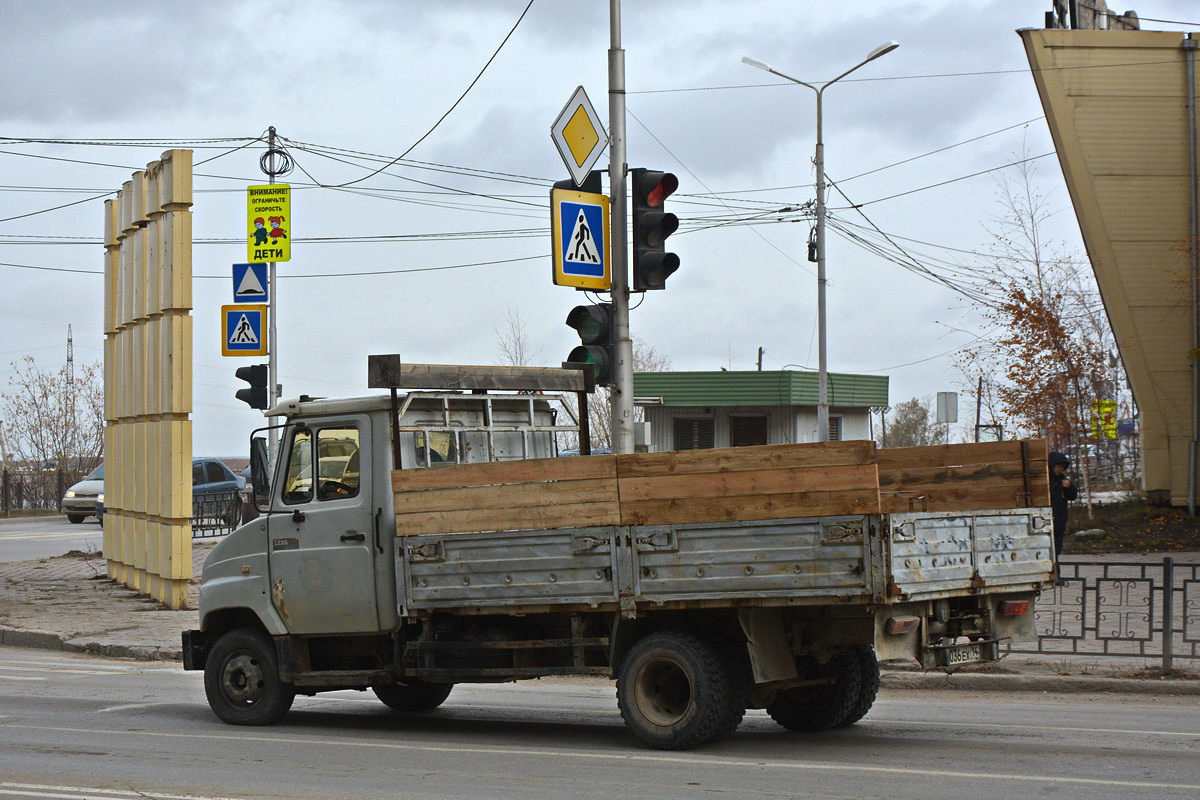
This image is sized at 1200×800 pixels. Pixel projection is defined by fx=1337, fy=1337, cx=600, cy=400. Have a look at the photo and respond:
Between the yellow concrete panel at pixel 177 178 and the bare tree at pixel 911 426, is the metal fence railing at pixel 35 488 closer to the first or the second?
the yellow concrete panel at pixel 177 178

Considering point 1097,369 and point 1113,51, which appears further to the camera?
point 1097,369

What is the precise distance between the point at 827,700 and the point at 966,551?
156cm

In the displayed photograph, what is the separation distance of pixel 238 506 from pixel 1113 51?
2014cm

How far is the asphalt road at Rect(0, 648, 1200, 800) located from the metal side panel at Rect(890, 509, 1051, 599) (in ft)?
3.25

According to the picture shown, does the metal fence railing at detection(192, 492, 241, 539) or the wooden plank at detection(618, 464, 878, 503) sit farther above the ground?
the wooden plank at detection(618, 464, 878, 503)

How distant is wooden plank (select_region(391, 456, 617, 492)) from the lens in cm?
798

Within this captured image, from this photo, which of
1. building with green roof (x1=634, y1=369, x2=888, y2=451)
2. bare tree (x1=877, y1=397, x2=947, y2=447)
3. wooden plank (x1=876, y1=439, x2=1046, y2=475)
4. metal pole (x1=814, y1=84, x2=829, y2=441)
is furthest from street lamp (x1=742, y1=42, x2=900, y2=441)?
bare tree (x1=877, y1=397, x2=947, y2=447)

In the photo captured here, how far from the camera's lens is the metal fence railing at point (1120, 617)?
1137 cm

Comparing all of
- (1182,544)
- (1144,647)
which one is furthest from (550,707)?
(1182,544)

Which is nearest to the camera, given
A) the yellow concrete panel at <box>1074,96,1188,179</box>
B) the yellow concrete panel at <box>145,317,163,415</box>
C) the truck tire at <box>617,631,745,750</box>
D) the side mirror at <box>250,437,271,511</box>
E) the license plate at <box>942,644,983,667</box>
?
the truck tire at <box>617,631,745,750</box>

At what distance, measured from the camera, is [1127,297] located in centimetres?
2386

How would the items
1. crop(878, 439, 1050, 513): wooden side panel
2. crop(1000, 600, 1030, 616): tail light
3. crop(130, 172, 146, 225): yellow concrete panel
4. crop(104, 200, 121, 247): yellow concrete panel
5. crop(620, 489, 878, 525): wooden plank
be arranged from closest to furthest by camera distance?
crop(620, 489, 878, 525): wooden plank
crop(1000, 600, 1030, 616): tail light
crop(878, 439, 1050, 513): wooden side panel
crop(130, 172, 146, 225): yellow concrete panel
crop(104, 200, 121, 247): yellow concrete panel

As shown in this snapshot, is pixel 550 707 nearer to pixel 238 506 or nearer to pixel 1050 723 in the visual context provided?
pixel 1050 723

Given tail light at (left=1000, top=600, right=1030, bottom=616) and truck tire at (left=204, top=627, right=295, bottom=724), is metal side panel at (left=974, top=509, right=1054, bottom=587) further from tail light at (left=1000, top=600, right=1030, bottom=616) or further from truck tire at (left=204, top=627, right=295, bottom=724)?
truck tire at (left=204, top=627, right=295, bottom=724)
